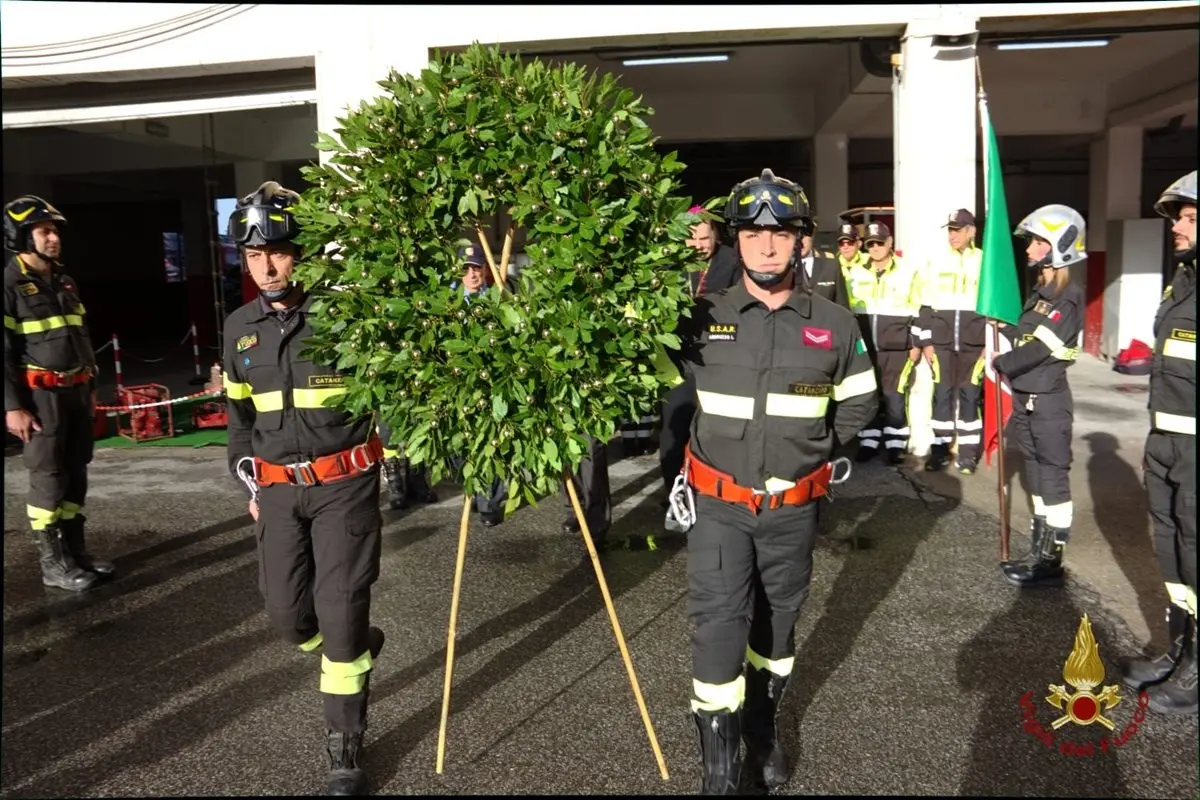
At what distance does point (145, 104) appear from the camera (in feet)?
33.2

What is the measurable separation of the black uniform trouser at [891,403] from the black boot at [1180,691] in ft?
14.7

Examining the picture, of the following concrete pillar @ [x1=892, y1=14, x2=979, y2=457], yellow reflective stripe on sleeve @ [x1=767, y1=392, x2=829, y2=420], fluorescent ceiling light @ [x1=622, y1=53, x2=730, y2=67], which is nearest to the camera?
yellow reflective stripe on sleeve @ [x1=767, y1=392, x2=829, y2=420]

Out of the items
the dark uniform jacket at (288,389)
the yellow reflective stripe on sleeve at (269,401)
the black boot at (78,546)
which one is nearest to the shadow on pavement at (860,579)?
the dark uniform jacket at (288,389)

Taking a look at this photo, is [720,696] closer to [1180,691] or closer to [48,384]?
[1180,691]

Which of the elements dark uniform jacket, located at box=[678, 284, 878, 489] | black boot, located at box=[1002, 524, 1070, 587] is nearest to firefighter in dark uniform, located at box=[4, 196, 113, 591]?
dark uniform jacket, located at box=[678, 284, 878, 489]

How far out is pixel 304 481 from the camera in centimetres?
362

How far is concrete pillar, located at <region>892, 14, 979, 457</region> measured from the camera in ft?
29.0

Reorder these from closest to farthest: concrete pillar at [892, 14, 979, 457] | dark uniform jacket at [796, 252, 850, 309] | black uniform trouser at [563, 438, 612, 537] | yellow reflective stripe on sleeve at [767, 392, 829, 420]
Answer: yellow reflective stripe on sleeve at [767, 392, 829, 420], black uniform trouser at [563, 438, 612, 537], dark uniform jacket at [796, 252, 850, 309], concrete pillar at [892, 14, 979, 457]

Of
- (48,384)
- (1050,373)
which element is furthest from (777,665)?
(48,384)

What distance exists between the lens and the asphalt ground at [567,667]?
3.56m

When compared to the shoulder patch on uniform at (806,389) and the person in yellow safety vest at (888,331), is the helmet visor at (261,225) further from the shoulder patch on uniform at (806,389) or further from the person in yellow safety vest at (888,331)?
the person in yellow safety vest at (888,331)

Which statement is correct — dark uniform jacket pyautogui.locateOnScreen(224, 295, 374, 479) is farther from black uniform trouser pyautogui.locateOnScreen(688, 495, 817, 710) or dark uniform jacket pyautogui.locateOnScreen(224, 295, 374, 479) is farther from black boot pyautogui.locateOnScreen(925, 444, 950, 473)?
black boot pyautogui.locateOnScreen(925, 444, 950, 473)

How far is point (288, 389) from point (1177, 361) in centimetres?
389

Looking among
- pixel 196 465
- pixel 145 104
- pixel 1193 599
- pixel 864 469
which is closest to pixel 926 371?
pixel 864 469
